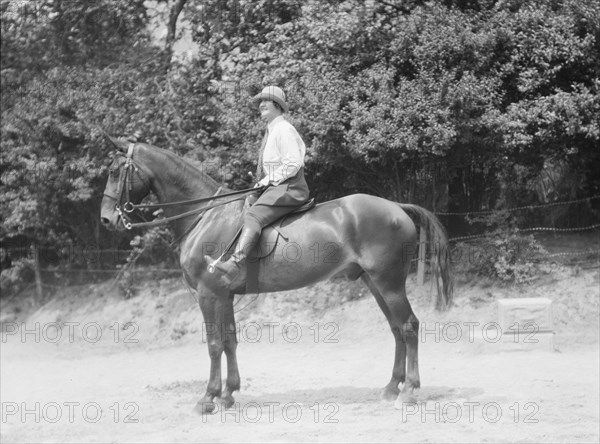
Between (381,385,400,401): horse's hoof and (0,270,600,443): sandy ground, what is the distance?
108 mm

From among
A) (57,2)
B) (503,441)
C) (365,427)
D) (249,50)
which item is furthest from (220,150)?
(503,441)

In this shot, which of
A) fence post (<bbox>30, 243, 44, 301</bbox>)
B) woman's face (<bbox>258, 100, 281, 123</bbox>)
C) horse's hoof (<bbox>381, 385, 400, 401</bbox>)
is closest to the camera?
woman's face (<bbox>258, 100, 281, 123</bbox>)

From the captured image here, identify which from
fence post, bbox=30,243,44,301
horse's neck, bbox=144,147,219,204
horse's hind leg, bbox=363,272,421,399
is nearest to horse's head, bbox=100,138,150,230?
horse's neck, bbox=144,147,219,204

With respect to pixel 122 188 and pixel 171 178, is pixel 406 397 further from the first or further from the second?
pixel 122 188

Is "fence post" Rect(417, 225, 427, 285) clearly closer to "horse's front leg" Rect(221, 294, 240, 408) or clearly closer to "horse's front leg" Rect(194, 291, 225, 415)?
"horse's front leg" Rect(221, 294, 240, 408)

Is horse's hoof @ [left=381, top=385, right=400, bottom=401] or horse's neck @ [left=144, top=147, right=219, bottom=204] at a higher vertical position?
horse's neck @ [left=144, top=147, right=219, bottom=204]

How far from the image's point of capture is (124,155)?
26.1 feet

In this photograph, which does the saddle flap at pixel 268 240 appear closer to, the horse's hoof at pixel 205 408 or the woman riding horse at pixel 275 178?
the woman riding horse at pixel 275 178

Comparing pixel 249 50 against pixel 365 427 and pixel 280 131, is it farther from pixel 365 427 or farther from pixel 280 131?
pixel 365 427

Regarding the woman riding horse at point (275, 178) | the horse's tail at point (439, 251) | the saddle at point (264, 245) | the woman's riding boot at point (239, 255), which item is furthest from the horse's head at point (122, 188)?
the horse's tail at point (439, 251)

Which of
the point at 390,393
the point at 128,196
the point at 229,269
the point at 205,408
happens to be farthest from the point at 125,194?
the point at 390,393

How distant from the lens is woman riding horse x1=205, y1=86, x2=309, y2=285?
748 cm

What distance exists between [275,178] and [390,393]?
2564mm

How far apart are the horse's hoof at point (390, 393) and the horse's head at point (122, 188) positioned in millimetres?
3244
